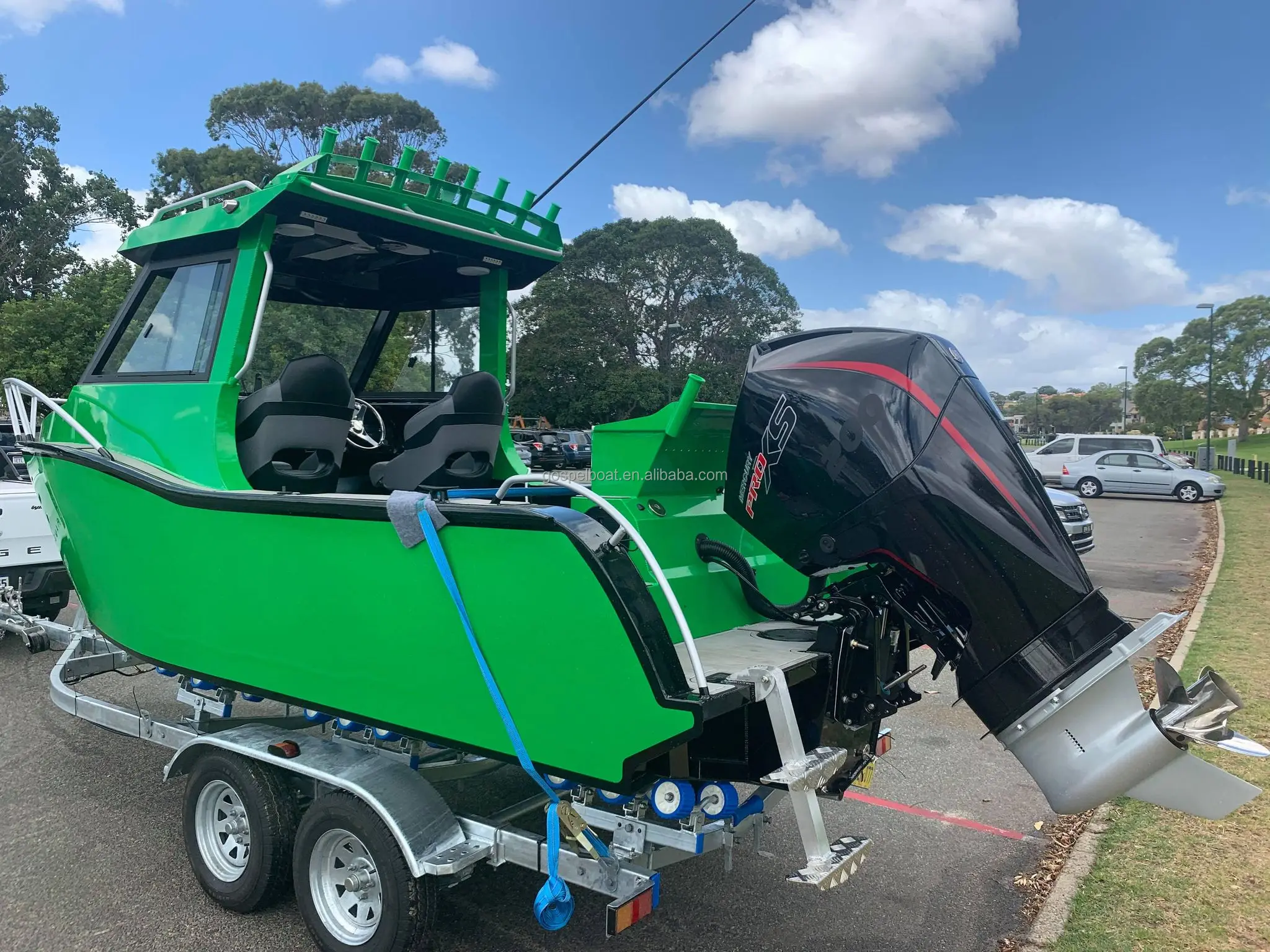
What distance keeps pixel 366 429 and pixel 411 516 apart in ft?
8.51

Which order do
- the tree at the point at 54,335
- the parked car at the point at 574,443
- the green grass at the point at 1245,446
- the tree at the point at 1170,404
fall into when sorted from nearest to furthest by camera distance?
the tree at the point at 54,335, the parked car at the point at 574,443, the green grass at the point at 1245,446, the tree at the point at 1170,404

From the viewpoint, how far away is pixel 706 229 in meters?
47.9

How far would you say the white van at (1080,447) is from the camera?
2591cm

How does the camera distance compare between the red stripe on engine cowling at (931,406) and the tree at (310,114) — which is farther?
the tree at (310,114)

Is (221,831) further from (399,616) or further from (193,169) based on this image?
(193,169)

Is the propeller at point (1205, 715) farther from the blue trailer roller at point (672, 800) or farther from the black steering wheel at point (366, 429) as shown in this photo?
the black steering wheel at point (366, 429)

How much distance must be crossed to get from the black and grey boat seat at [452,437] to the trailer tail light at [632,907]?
2.38 meters

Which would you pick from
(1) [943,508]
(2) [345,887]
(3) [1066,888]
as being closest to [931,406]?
(1) [943,508]

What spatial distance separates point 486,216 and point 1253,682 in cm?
613

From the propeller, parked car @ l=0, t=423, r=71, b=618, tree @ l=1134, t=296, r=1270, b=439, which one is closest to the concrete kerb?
the propeller

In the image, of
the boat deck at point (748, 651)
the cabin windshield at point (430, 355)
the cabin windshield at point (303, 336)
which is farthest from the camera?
the cabin windshield at point (430, 355)

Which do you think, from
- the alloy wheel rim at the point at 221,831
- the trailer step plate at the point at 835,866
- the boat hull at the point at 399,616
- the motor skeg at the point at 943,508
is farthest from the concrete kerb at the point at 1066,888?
the alloy wheel rim at the point at 221,831

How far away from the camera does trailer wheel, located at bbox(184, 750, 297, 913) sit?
11.3 feet

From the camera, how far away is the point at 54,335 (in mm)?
21188
